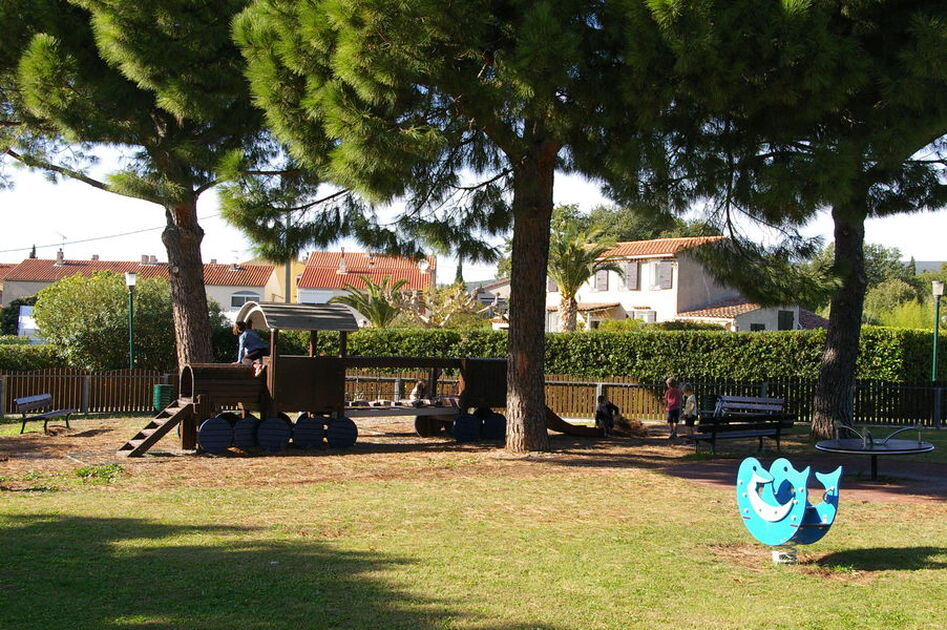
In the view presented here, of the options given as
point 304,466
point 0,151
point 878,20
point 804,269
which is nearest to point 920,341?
point 804,269

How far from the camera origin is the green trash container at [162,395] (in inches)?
927

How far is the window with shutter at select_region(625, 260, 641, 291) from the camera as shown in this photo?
164ft

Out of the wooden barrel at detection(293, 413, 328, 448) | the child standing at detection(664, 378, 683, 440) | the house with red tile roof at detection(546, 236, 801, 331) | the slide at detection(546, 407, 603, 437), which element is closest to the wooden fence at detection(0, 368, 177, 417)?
the wooden barrel at detection(293, 413, 328, 448)

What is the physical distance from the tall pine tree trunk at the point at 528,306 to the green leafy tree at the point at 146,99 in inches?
188

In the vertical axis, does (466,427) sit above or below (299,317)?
below

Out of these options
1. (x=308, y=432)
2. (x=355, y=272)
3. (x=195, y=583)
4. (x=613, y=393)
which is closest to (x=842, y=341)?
(x=613, y=393)

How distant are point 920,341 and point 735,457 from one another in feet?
39.4

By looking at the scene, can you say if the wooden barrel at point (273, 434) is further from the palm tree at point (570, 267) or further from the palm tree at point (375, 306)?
the palm tree at point (570, 267)

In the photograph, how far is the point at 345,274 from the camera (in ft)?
230

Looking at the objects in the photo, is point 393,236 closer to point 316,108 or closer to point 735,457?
point 316,108

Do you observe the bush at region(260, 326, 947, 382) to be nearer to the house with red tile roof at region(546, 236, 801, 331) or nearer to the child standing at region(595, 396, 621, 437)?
the child standing at region(595, 396, 621, 437)

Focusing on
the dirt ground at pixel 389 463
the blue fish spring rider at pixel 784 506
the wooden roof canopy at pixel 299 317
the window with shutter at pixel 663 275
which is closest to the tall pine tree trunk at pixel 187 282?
the dirt ground at pixel 389 463

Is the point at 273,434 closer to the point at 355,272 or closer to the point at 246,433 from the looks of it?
the point at 246,433

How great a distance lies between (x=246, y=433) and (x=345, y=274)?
5470cm
